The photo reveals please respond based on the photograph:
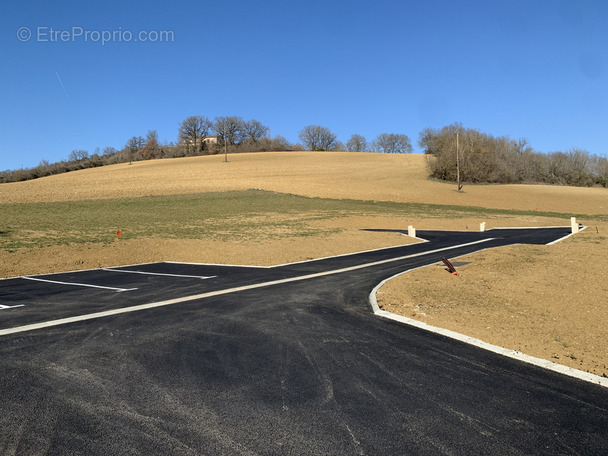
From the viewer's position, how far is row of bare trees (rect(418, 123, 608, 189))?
63812 mm

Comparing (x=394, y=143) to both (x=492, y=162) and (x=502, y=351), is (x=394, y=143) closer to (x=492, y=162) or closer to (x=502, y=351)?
(x=492, y=162)

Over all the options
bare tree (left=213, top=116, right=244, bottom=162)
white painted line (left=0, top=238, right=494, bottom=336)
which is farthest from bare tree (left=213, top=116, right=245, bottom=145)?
white painted line (left=0, top=238, right=494, bottom=336)

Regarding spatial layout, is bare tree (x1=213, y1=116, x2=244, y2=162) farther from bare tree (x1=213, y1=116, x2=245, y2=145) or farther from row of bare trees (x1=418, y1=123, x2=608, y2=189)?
row of bare trees (x1=418, y1=123, x2=608, y2=189)

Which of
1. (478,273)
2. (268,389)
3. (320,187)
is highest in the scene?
(320,187)

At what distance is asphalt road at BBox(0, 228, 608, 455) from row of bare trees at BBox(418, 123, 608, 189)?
50807mm

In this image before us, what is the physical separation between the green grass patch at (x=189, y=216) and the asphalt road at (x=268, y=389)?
1286 centimetres

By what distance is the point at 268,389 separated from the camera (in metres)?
4.27

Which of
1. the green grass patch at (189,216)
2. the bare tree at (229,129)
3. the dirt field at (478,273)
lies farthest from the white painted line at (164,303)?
the bare tree at (229,129)

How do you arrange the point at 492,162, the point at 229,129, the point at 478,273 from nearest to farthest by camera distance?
1. the point at 478,273
2. the point at 492,162
3. the point at 229,129

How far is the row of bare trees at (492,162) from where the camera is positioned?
209 feet

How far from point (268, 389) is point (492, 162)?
69.7 m

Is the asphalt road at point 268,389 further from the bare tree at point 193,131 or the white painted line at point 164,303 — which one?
the bare tree at point 193,131

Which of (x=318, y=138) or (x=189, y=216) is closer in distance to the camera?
(x=189, y=216)

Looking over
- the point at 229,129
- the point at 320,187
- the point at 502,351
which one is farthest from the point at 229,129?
the point at 502,351
